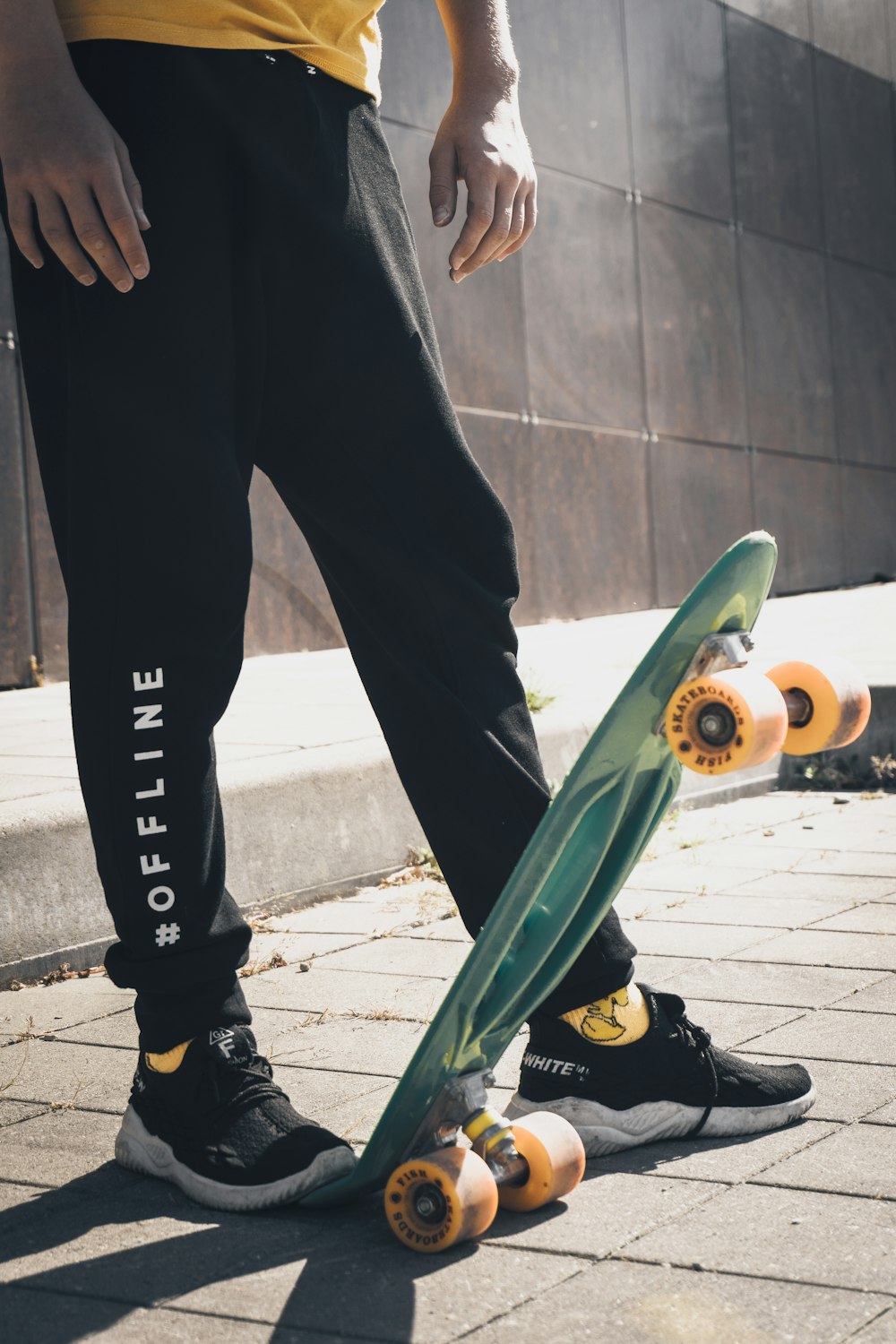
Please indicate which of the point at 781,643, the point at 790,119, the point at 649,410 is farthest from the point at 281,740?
the point at 790,119

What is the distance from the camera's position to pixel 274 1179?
5.56ft

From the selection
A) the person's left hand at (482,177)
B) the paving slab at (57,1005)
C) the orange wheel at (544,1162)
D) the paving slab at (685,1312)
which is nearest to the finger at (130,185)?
the person's left hand at (482,177)

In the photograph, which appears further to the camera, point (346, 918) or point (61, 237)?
point (346, 918)

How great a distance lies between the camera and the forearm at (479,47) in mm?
1982

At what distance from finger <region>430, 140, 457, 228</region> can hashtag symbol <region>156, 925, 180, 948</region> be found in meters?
0.94

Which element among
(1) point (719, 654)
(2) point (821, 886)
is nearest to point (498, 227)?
(1) point (719, 654)

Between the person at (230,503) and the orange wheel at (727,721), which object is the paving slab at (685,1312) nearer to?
the person at (230,503)

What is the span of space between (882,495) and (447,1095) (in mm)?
10456

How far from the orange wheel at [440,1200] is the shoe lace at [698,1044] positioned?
376 millimetres

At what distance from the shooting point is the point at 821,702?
5.04 feet

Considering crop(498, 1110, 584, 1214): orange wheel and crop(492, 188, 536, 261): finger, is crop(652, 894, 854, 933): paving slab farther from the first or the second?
crop(492, 188, 536, 261): finger

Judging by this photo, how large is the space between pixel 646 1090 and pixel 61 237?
3.90 ft

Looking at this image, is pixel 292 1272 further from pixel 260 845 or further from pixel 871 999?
pixel 260 845

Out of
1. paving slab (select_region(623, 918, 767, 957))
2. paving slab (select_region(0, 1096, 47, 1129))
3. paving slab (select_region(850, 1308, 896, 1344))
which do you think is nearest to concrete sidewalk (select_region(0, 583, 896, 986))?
paving slab (select_region(0, 1096, 47, 1129))
